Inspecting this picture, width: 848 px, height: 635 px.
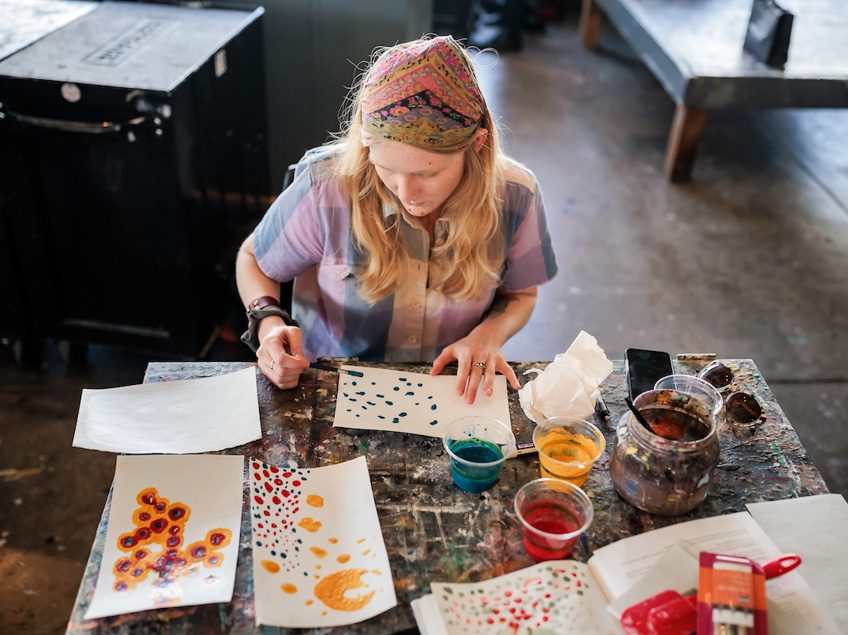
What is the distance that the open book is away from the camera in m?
1.09

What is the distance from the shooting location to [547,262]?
176 cm

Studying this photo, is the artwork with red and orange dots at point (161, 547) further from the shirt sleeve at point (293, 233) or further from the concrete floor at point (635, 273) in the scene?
the concrete floor at point (635, 273)

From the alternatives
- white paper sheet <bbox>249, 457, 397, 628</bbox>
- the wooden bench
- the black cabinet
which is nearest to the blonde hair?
white paper sheet <bbox>249, 457, 397, 628</bbox>

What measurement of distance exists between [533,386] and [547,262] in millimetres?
407

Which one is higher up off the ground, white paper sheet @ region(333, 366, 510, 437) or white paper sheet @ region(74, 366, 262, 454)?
white paper sheet @ region(333, 366, 510, 437)

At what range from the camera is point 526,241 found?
171 cm

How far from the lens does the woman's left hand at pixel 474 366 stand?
4.87 feet

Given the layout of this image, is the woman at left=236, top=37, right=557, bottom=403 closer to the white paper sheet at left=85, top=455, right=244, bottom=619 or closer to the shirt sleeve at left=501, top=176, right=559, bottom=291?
the shirt sleeve at left=501, top=176, right=559, bottom=291

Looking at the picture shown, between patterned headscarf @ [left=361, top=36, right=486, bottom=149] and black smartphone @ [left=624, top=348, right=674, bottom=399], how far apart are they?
1.65 feet

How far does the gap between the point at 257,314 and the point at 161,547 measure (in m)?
0.56

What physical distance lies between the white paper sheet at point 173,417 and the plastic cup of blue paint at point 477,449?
327mm

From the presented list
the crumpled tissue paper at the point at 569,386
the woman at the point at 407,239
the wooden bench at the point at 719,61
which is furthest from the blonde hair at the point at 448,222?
the wooden bench at the point at 719,61

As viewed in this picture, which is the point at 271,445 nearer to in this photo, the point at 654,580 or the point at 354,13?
the point at 654,580

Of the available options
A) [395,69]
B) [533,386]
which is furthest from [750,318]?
[395,69]
